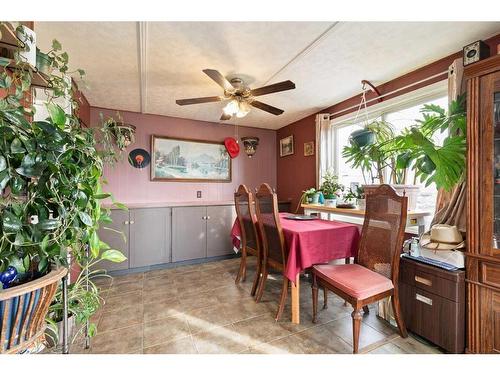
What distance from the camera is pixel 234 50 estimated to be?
72.4 inches

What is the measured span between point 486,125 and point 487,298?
1.08 meters

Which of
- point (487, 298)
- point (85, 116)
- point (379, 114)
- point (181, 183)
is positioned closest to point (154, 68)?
point (85, 116)

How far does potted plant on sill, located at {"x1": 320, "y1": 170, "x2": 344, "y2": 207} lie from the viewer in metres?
2.79

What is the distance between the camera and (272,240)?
6.89ft

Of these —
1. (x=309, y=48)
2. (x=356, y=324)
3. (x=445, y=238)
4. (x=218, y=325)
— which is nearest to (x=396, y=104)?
(x=309, y=48)

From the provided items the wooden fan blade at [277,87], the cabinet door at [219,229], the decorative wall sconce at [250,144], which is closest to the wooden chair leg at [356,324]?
the wooden fan blade at [277,87]

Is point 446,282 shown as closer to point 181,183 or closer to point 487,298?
point 487,298

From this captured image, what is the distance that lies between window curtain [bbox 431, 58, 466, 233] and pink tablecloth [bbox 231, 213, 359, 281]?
2.22ft

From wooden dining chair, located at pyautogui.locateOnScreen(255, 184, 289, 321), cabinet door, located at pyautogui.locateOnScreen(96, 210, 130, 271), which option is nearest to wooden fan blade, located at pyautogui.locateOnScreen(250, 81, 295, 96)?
wooden dining chair, located at pyautogui.locateOnScreen(255, 184, 289, 321)

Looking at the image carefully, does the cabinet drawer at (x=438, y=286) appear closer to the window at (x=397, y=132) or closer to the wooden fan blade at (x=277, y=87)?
the window at (x=397, y=132)

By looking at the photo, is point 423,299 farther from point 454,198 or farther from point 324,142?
point 324,142

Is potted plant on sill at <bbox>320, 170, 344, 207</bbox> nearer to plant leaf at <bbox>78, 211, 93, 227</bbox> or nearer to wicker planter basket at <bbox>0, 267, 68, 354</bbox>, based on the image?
plant leaf at <bbox>78, 211, 93, 227</bbox>

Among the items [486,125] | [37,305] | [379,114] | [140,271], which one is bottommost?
[140,271]

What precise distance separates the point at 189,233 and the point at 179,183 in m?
0.91
